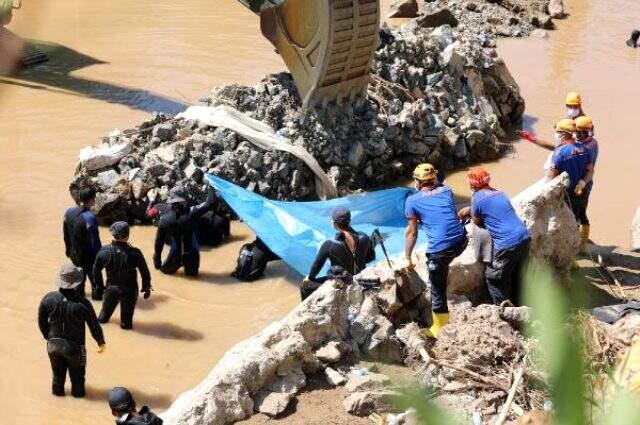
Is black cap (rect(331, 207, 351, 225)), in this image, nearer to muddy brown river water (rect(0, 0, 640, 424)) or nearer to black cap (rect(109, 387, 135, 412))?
muddy brown river water (rect(0, 0, 640, 424))

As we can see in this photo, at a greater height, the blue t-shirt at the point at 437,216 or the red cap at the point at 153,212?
the blue t-shirt at the point at 437,216

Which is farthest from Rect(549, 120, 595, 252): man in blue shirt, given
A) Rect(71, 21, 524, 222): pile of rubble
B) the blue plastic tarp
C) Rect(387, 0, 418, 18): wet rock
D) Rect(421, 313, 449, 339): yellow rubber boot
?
Rect(387, 0, 418, 18): wet rock

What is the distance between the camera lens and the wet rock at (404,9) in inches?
801

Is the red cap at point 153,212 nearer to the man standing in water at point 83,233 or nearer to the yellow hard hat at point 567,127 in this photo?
the man standing in water at point 83,233

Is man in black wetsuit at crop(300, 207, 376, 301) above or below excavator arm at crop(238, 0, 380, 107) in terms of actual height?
below

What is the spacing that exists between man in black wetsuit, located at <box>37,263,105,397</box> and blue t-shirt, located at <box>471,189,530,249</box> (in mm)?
3083

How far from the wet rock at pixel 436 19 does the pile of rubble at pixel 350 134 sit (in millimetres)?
4470

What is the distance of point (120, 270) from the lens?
744 cm

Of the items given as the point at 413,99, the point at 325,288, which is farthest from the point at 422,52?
the point at 325,288

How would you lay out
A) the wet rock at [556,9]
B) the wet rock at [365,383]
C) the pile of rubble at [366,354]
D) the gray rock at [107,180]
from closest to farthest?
1. the pile of rubble at [366,354]
2. the wet rock at [365,383]
3. the gray rock at [107,180]
4. the wet rock at [556,9]

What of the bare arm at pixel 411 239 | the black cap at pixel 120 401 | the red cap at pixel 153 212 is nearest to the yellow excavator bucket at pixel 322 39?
the red cap at pixel 153 212

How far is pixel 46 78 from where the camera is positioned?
→ 51.5ft

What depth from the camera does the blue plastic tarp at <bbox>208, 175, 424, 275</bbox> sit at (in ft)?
28.2

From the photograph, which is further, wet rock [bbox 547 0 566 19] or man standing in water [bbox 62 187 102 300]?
wet rock [bbox 547 0 566 19]
